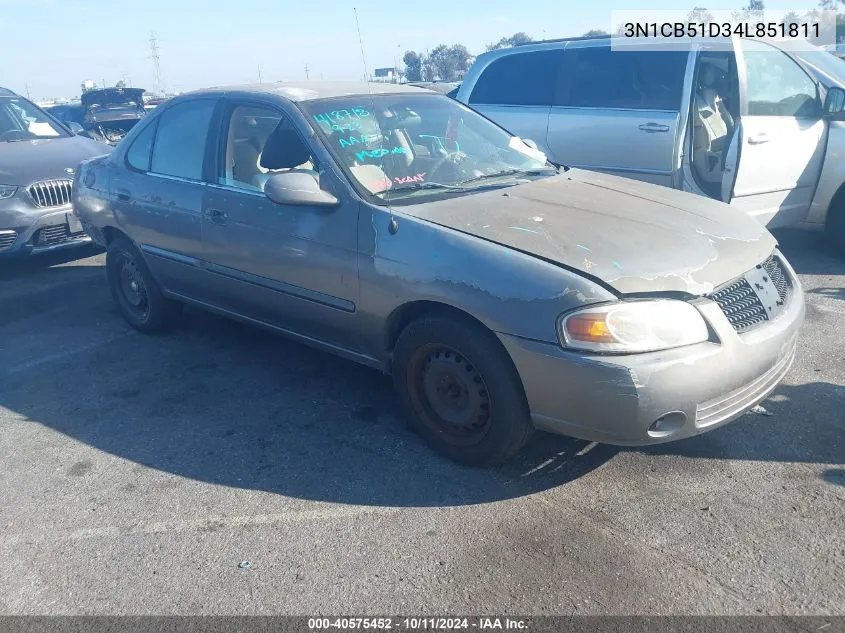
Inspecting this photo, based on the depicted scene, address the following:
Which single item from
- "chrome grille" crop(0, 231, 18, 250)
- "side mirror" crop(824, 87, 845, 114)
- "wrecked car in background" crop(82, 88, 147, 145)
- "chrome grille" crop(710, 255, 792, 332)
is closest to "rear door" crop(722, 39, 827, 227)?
"side mirror" crop(824, 87, 845, 114)

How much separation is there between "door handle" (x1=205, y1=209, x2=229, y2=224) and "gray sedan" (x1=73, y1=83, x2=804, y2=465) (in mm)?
20

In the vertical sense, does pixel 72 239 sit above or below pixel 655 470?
above

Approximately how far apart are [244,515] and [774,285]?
257cm

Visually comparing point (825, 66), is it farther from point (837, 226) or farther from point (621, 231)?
point (621, 231)

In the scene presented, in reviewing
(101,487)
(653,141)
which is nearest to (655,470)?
(101,487)

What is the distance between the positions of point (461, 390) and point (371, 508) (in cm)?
65

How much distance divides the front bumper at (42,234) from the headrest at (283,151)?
3.75 meters

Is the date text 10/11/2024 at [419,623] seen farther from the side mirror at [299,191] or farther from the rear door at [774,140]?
the rear door at [774,140]

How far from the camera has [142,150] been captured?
513 cm

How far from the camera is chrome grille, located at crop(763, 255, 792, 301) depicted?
3424 mm

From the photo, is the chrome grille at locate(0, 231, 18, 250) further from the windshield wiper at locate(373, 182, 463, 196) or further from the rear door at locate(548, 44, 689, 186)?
the rear door at locate(548, 44, 689, 186)

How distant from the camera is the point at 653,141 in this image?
20.0 feet

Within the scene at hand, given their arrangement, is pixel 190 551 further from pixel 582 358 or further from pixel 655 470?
pixel 655 470

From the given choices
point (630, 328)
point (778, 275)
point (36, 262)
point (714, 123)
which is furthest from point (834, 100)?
point (36, 262)
